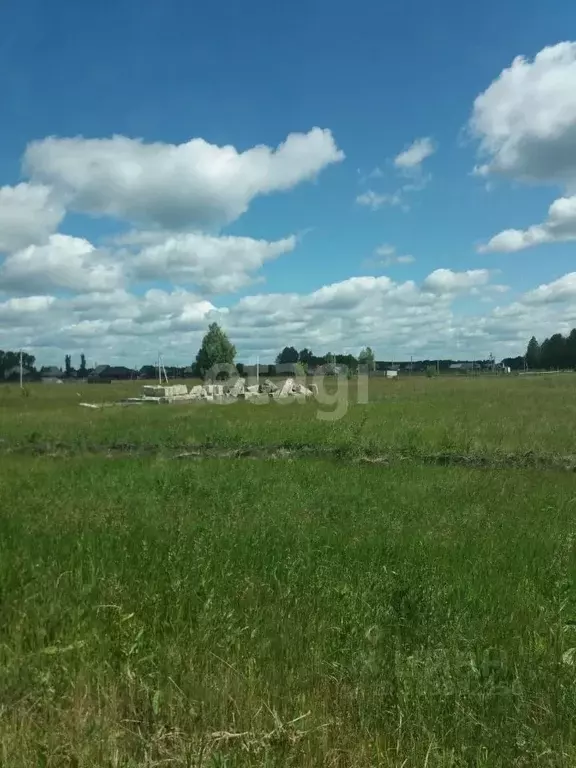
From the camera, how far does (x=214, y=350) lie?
70.7 m

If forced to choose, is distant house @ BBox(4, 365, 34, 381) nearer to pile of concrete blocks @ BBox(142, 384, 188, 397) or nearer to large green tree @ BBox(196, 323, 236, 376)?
large green tree @ BBox(196, 323, 236, 376)

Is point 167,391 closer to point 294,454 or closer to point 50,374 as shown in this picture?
point 294,454

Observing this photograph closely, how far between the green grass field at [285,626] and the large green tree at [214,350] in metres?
60.0

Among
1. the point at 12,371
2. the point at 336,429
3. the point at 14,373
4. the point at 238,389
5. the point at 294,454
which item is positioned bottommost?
the point at 294,454

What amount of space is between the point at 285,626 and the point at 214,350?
67082mm

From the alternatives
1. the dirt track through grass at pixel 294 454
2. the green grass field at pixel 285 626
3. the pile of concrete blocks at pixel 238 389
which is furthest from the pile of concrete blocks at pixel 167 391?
the green grass field at pixel 285 626

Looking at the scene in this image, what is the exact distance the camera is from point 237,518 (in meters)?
7.70

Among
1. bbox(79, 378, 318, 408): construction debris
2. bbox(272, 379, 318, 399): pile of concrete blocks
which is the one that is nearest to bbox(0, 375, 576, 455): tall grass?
bbox(79, 378, 318, 408): construction debris

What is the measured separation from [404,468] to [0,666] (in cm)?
958

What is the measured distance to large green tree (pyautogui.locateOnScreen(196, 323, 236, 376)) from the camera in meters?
69.7

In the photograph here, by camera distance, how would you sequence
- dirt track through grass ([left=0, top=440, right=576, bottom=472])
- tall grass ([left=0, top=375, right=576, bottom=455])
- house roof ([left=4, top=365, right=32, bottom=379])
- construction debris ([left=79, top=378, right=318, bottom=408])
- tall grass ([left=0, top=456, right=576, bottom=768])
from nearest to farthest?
1. tall grass ([left=0, top=456, right=576, bottom=768])
2. dirt track through grass ([left=0, top=440, right=576, bottom=472])
3. tall grass ([left=0, top=375, right=576, bottom=455])
4. construction debris ([left=79, top=378, right=318, bottom=408])
5. house roof ([left=4, top=365, right=32, bottom=379])

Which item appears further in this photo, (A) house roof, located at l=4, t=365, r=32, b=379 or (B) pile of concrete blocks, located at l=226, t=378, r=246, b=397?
(A) house roof, located at l=4, t=365, r=32, b=379

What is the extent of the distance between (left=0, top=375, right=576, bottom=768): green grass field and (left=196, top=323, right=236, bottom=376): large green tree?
59997mm

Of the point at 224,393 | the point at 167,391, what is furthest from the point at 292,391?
the point at 167,391
